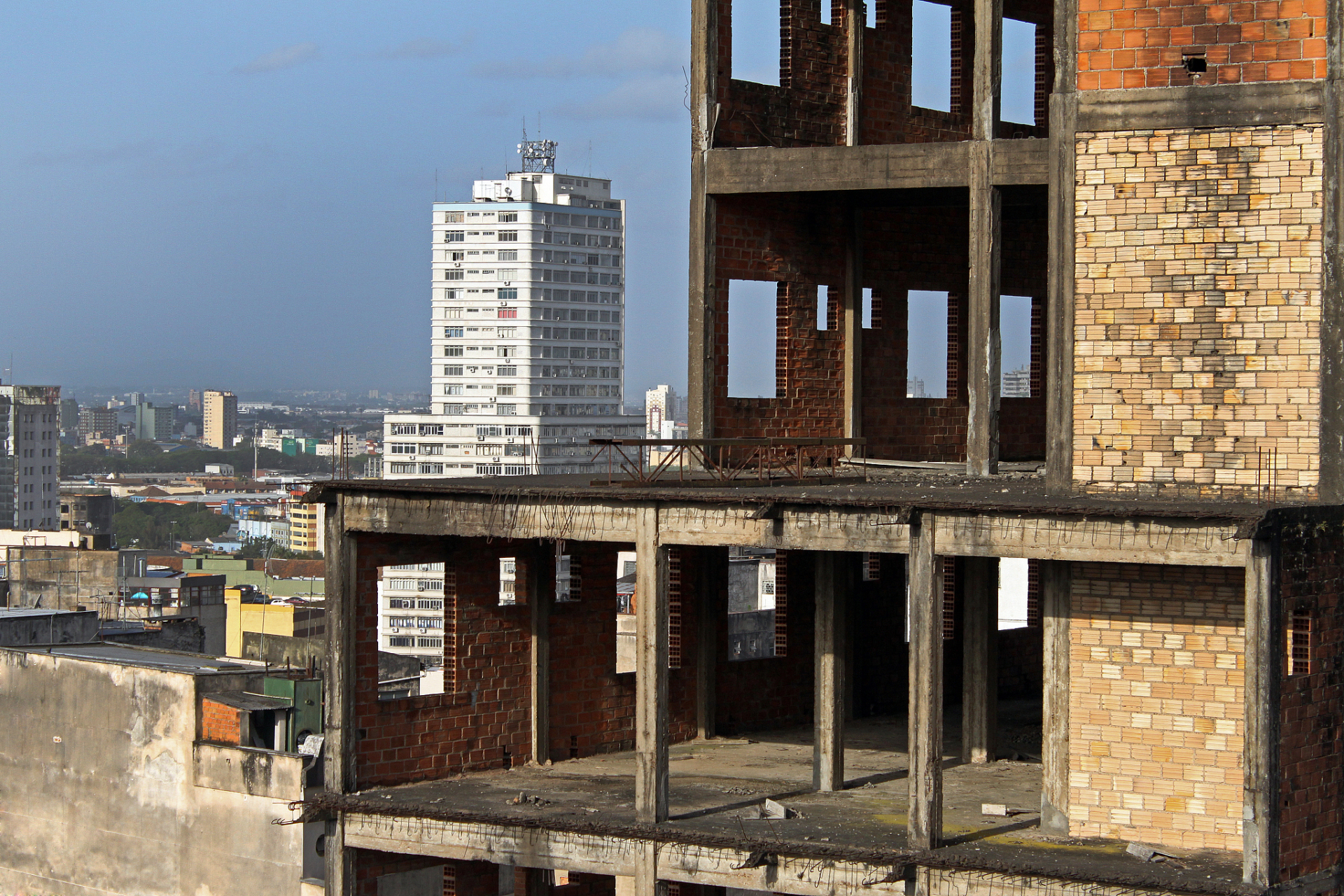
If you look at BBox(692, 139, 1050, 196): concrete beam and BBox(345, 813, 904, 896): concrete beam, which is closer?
BBox(345, 813, 904, 896): concrete beam

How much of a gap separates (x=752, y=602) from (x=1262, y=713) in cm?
5937

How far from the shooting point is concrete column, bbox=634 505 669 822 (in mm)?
18219

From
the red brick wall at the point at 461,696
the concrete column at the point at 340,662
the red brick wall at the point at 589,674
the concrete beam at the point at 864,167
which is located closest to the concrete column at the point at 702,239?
the concrete beam at the point at 864,167

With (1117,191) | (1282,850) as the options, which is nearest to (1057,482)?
(1117,191)

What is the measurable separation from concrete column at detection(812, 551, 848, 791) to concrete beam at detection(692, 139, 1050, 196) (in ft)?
17.1

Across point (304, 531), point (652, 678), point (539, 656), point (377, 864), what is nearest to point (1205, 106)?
point (652, 678)

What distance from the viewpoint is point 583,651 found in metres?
23.2

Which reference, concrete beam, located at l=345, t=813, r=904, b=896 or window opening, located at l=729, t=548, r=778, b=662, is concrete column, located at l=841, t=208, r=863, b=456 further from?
window opening, located at l=729, t=548, r=778, b=662

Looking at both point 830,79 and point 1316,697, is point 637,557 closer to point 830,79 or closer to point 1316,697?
point 1316,697

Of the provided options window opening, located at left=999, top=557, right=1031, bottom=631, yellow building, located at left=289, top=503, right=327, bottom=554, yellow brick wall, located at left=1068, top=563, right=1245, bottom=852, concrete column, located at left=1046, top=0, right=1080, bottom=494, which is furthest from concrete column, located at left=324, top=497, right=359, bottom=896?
yellow building, located at left=289, top=503, right=327, bottom=554

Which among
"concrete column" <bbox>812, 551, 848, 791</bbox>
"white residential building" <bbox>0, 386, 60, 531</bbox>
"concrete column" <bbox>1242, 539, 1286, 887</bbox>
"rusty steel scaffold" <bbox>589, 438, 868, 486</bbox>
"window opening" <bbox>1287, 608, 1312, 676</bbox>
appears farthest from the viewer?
"white residential building" <bbox>0, 386, 60, 531</bbox>

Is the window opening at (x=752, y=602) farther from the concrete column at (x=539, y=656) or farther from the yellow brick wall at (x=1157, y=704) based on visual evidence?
the yellow brick wall at (x=1157, y=704)

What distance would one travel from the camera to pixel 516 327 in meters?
162

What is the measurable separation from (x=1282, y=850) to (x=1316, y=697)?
1417mm
